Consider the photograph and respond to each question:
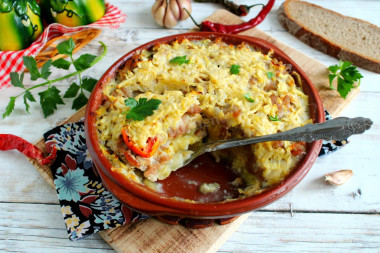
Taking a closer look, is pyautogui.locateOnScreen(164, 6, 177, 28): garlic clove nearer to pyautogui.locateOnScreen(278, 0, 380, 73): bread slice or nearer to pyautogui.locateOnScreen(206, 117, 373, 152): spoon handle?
pyautogui.locateOnScreen(278, 0, 380, 73): bread slice

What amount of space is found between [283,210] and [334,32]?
202cm

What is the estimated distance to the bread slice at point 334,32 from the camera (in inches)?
134

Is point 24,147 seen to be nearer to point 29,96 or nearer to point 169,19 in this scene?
point 29,96

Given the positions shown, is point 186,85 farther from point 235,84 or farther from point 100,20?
point 100,20

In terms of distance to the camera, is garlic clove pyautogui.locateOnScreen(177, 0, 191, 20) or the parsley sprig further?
garlic clove pyautogui.locateOnScreen(177, 0, 191, 20)

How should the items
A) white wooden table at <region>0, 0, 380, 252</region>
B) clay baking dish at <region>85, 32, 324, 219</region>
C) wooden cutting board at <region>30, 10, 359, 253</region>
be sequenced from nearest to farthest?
clay baking dish at <region>85, 32, 324, 219</region>
wooden cutting board at <region>30, 10, 359, 253</region>
white wooden table at <region>0, 0, 380, 252</region>

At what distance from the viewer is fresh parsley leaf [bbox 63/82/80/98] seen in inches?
119

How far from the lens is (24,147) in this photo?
2.72 metres

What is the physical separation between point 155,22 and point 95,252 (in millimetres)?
2382

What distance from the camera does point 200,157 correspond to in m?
2.57

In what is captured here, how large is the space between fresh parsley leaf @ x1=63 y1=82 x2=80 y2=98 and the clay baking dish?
24.9 inches

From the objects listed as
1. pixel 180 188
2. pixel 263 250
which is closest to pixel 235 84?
pixel 180 188

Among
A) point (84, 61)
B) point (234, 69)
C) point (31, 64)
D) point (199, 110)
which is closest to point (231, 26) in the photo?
point (234, 69)

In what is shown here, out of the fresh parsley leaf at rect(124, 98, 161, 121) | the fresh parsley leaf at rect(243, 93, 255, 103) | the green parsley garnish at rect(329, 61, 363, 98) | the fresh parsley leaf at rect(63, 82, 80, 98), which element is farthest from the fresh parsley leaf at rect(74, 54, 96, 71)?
the green parsley garnish at rect(329, 61, 363, 98)
